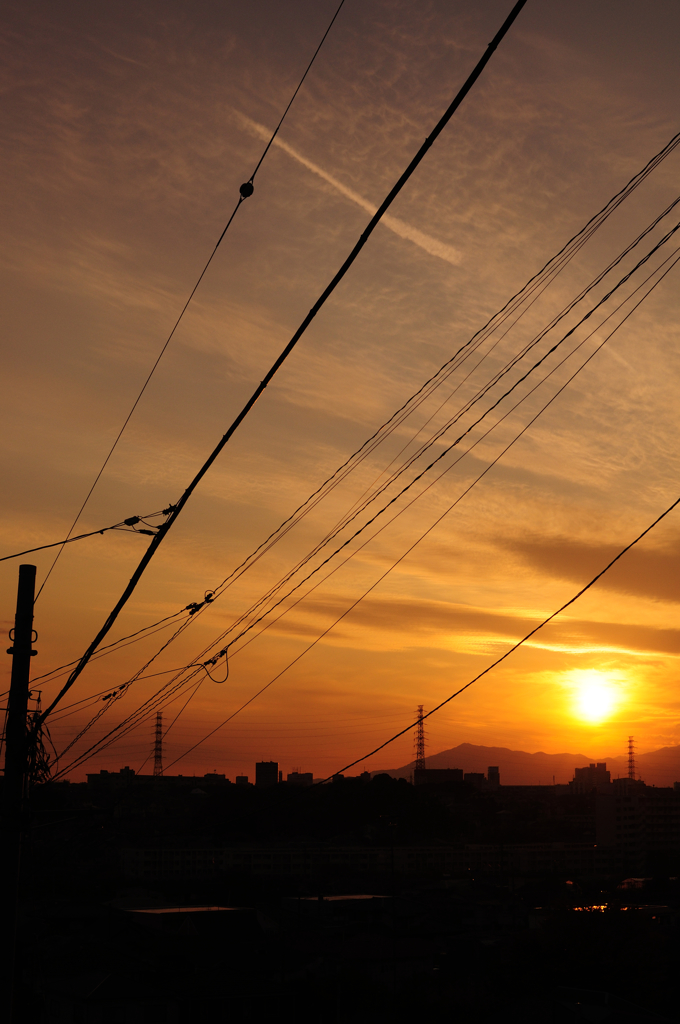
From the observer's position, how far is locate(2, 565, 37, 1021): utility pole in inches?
360

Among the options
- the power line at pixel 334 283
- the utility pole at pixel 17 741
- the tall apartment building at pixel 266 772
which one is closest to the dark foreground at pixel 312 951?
the utility pole at pixel 17 741

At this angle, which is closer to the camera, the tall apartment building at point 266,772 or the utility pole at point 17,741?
the utility pole at point 17,741

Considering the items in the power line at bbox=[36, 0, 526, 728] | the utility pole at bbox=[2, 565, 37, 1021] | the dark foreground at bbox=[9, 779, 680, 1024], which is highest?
the power line at bbox=[36, 0, 526, 728]

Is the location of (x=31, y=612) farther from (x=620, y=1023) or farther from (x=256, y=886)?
(x=256, y=886)

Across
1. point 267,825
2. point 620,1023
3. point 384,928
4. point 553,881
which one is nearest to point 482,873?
point 553,881

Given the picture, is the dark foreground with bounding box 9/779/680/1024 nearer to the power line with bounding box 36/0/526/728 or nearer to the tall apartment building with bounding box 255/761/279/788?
the power line with bounding box 36/0/526/728

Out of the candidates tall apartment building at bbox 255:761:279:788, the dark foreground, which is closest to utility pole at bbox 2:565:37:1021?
the dark foreground

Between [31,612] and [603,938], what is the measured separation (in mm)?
25650

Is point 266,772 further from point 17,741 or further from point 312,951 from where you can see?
point 17,741

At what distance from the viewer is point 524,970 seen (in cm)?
2780

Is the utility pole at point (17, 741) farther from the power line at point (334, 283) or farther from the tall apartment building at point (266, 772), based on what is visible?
the tall apartment building at point (266, 772)

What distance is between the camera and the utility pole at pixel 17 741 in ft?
30.0

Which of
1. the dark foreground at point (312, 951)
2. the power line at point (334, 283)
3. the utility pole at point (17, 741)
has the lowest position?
the dark foreground at point (312, 951)

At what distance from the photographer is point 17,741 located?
9680mm
